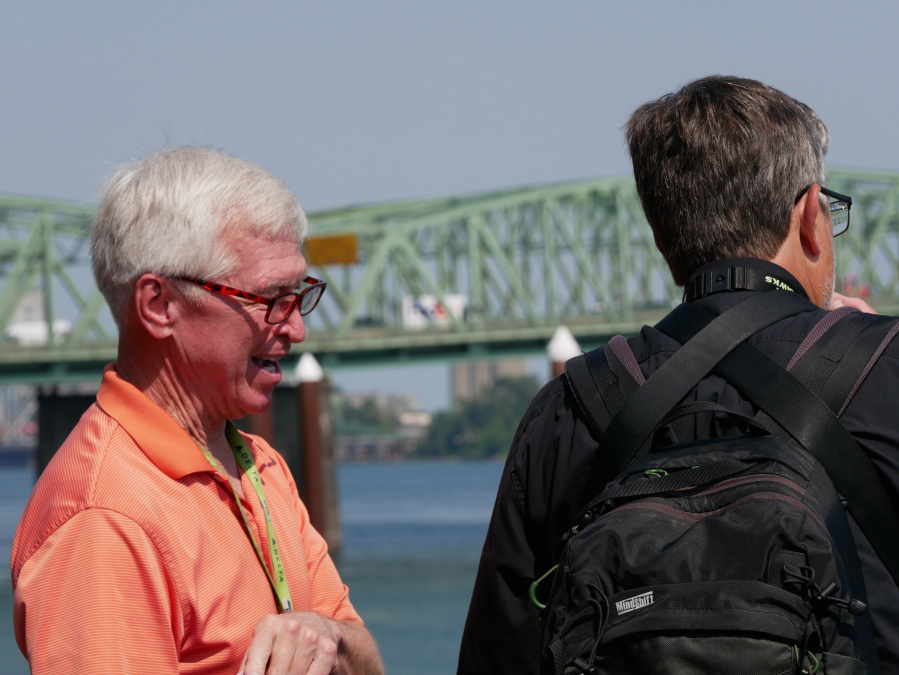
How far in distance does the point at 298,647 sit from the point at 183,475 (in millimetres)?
383

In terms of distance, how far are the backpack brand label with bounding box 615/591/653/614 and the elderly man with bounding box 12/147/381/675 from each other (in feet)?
1.86

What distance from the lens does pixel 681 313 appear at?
2135mm

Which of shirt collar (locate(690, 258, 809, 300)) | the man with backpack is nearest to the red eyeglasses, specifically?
the man with backpack

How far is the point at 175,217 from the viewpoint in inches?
83.5

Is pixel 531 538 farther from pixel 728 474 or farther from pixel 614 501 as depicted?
pixel 728 474

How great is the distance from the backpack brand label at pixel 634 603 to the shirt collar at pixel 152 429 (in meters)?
0.83

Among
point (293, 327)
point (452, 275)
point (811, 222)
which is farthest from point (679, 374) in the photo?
point (452, 275)

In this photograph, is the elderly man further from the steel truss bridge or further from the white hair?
the steel truss bridge

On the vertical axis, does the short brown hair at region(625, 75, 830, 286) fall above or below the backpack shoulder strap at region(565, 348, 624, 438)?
above

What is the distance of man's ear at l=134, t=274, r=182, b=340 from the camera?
6.98 ft

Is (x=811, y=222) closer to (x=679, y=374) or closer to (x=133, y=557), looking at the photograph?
(x=679, y=374)

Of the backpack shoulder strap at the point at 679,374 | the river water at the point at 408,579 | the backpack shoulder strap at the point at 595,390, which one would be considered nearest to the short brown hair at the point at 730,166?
the backpack shoulder strap at the point at 679,374

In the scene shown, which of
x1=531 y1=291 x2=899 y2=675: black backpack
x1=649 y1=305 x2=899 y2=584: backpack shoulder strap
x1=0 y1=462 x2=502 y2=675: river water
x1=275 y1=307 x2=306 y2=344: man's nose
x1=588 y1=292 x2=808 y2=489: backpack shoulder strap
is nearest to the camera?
x1=531 y1=291 x2=899 y2=675: black backpack

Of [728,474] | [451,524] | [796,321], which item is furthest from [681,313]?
[451,524]
